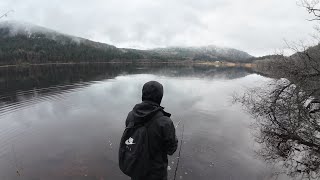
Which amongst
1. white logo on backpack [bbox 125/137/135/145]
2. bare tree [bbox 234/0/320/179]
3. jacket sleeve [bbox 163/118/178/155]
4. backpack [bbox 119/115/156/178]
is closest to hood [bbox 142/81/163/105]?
backpack [bbox 119/115/156/178]

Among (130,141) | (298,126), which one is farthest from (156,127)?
(298,126)

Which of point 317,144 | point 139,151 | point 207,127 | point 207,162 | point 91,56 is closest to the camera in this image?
point 139,151

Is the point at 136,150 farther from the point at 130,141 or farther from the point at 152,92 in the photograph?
the point at 152,92

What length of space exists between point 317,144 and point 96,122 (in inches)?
737

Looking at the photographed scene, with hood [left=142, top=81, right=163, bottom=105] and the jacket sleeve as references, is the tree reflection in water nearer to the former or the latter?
the jacket sleeve

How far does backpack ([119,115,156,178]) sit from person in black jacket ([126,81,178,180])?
98 mm

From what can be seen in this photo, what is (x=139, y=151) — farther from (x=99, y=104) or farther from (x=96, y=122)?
(x=99, y=104)

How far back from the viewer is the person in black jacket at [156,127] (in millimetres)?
4492

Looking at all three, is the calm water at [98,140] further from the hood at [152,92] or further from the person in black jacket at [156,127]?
the hood at [152,92]

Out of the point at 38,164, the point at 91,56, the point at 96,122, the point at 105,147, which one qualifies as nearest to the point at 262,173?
the point at 105,147

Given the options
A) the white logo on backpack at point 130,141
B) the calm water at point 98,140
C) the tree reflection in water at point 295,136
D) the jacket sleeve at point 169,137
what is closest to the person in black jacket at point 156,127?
the jacket sleeve at point 169,137

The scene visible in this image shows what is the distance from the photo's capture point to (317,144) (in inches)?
659

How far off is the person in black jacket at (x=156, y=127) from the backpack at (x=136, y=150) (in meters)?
0.10

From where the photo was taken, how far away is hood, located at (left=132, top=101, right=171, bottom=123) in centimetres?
449
